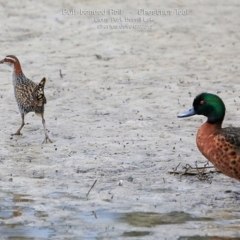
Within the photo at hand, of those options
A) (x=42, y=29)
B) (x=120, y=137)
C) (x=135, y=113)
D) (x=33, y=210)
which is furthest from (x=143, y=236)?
(x=42, y=29)

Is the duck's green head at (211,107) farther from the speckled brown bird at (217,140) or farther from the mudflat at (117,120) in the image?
the mudflat at (117,120)

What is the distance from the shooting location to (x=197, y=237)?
6.90 m

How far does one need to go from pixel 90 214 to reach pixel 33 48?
6.35 m

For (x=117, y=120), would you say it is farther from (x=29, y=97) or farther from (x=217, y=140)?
(x=217, y=140)

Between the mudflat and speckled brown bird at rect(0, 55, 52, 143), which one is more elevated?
speckled brown bird at rect(0, 55, 52, 143)

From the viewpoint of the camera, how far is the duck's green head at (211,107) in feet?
26.7

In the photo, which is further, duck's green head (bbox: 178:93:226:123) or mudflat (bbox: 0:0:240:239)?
duck's green head (bbox: 178:93:226:123)

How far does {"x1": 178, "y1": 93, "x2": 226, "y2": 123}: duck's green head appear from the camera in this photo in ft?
26.7

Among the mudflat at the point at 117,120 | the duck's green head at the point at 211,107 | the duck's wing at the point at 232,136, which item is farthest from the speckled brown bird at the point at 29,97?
the duck's wing at the point at 232,136

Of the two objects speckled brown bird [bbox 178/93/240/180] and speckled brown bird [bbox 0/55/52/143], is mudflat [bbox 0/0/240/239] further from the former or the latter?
speckled brown bird [bbox 178/93/240/180]

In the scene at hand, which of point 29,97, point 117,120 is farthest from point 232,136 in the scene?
point 29,97

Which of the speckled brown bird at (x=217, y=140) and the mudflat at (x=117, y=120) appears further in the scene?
the speckled brown bird at (x=217, y=140)

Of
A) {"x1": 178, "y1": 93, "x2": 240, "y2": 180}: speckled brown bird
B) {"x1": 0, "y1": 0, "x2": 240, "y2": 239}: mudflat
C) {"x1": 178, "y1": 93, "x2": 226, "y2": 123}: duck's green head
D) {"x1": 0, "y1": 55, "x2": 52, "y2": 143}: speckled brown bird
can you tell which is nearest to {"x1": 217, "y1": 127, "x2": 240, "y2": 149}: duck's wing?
{"x1": 178, "y1": 93, "x2": 240, "y2": 180}: speckled brown bird

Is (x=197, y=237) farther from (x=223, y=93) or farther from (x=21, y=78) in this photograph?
(x=223, y=93)
